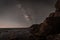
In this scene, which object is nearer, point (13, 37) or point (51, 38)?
point (51, 38)

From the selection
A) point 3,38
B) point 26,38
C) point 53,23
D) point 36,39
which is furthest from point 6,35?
point 53,23

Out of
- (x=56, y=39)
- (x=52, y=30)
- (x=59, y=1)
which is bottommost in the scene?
(x=56, y=39)

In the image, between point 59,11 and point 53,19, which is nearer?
point 53,19

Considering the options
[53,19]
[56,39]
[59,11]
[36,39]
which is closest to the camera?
[56,39]

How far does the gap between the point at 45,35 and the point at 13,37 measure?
501mm

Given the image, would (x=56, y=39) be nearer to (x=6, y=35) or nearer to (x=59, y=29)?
(x=59, y=29)

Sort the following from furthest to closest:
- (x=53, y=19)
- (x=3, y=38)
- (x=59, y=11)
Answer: (x=59, y=11) < (x=3, y=38) < (x=53, y=19)

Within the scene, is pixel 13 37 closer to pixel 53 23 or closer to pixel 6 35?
pixel 6 35

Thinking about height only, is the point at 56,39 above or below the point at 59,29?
below

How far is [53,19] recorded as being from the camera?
1885mm

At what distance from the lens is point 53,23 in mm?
1867

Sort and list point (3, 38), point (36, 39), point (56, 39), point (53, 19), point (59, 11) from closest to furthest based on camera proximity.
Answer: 1. point (56, 39)
2. point (53, 19)
3. point (36, 39)
4. point (3, 38)
5. point (59, 11)

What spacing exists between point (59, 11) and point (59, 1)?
188 millimetres

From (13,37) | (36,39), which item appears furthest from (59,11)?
(13,37)
